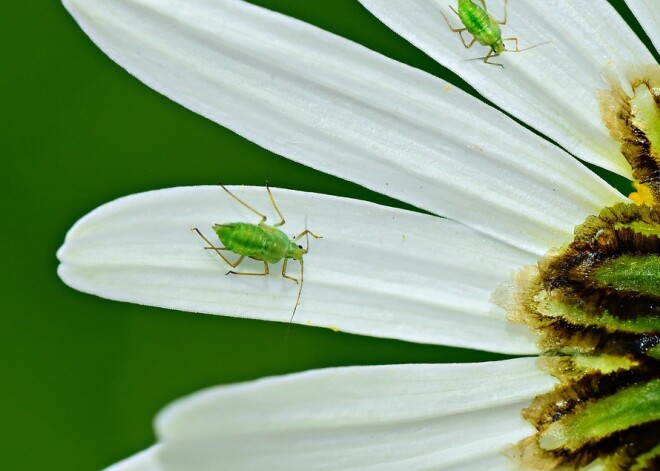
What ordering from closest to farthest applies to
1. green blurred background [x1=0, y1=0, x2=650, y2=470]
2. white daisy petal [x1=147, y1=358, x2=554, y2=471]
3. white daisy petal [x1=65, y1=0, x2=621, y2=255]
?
white daisy petal [x1=147, y1=358, x2=554, y2=471], white daisy petal [x1=65, y1=0, x2=621, y2=255], green blurred background [x1=0, y1=0, x2=650, y2=470]

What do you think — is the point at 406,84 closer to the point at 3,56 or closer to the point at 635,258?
the point at 635,258

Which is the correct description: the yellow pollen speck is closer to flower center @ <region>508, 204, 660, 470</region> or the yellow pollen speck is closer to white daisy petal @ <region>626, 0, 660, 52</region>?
flower center @ <region>508, 204, 660, 470</region>

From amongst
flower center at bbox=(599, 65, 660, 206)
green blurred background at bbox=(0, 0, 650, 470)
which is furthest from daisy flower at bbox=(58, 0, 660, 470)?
green blurred background at bbox=(0, 0, 650, 470)

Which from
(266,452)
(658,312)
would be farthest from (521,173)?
(266,452)

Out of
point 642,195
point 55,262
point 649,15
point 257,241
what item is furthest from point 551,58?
point 55,262

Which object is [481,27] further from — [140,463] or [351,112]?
Answer: [140,463]
